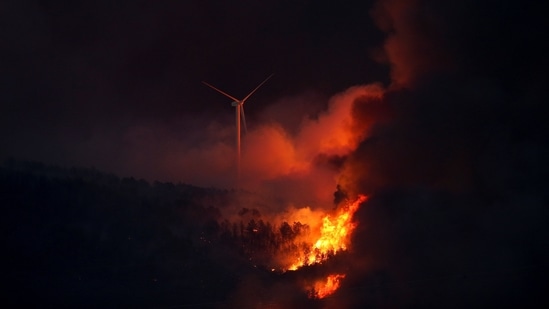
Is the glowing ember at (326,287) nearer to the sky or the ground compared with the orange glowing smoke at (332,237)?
nearer to the ground

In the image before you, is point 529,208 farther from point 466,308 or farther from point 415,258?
point 466,308

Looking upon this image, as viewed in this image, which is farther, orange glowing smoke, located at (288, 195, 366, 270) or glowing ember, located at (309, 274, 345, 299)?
orange glowing smoke, located at (288, 195, 366, 270)

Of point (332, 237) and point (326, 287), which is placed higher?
point (332, 237)

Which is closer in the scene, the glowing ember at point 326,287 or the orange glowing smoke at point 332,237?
the glowing ember at point 326,287

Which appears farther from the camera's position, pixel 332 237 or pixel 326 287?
pixel 332 237

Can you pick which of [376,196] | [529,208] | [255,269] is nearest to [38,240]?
[255,269]

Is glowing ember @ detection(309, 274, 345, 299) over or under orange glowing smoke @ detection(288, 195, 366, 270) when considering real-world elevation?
under
